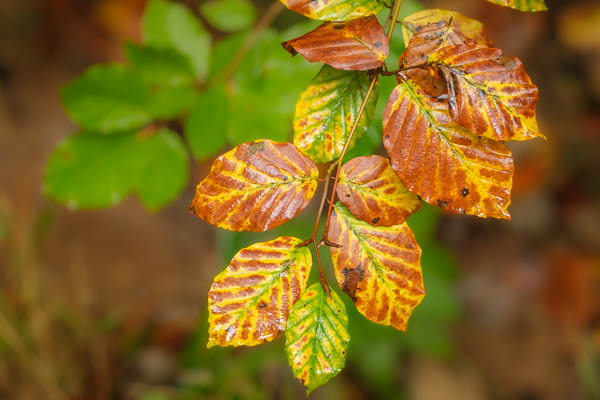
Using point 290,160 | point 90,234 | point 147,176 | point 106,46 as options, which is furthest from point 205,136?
point 106,46

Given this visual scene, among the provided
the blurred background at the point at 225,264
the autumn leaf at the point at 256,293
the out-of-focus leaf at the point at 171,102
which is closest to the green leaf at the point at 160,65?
the out-of-focus leaf at the point at 171,102

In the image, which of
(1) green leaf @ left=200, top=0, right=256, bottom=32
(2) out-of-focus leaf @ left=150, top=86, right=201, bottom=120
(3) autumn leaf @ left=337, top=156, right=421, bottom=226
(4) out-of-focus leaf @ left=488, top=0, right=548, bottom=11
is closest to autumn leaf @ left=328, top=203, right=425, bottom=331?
(3) autumn leaf @ left=337, top=156, right=421, bottom=226

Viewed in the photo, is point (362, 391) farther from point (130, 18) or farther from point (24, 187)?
point (130, 18)

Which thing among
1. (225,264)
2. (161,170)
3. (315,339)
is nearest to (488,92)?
(315,339)

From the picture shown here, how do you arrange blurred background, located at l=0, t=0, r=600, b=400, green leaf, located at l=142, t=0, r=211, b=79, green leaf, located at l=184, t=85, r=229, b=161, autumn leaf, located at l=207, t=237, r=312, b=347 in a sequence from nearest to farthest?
autumn leaf, located at l=207, t=237, r=312, b=347
green leaf, located at l=184, t=85, r=229, b=161
green leaf, located at l=142, t=0, r=211, b=79
blurred background, located at l=0, t=0, r=600, b=400

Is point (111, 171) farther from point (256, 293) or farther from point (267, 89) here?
point (256, 293)

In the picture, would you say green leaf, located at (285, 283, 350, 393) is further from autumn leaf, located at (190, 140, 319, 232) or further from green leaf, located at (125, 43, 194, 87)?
green leaf, located at (125, 43, 194, 87)
